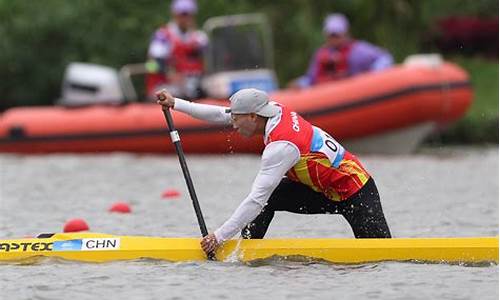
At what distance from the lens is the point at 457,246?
833 cm

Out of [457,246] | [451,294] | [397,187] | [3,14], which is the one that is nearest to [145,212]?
[397,187]

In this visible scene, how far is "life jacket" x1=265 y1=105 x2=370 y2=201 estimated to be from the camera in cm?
815

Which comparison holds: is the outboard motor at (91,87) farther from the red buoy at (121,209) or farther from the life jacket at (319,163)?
the life jacket at (319,163)

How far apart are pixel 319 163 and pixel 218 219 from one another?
2.90 m

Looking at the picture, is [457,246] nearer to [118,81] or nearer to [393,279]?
[393,279]

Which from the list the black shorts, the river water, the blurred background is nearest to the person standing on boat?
the river water

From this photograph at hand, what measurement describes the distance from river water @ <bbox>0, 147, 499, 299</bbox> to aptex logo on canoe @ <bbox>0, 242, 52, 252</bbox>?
0.69 feet

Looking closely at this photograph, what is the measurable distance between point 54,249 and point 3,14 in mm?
11824

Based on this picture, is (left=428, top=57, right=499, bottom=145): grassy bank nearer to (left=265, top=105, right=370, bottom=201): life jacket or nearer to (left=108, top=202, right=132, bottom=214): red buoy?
(left=108, top=202, right=132, bottom=214): red buoy

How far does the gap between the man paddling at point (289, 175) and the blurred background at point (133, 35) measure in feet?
35.8

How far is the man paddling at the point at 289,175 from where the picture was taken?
26.3ft

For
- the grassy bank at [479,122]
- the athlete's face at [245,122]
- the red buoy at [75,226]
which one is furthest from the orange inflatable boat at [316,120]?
the athlete's face at [245,122]

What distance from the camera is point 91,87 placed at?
17.2 metres

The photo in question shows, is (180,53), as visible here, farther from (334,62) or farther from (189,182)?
(189,182)
